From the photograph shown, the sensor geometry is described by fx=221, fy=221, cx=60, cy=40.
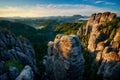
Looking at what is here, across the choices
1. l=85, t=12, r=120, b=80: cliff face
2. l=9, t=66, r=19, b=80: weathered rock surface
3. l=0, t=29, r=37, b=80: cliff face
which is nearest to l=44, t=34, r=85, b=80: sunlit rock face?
l=0, t=29, r=37, b=80: cliff face

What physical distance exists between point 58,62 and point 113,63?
24.2 m

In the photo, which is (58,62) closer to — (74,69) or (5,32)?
(74,69)

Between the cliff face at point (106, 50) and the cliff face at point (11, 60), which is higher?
the cliff face at point (11, 60)

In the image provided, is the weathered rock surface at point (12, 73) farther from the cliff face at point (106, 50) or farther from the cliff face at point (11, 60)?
the cliff face at point (106, 50)

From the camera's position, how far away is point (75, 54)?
64875mm

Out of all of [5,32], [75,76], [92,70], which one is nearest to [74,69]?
[75,76]

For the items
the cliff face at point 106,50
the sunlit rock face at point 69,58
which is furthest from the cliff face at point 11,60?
the cliff face at point 106,50

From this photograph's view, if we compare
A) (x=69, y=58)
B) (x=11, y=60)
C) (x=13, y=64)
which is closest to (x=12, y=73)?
(x=13, y=64)

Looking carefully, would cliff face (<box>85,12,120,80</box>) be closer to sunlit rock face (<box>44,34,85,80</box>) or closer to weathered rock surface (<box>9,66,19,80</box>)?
sunlit rock face (<box>44,34,85,80</box>)

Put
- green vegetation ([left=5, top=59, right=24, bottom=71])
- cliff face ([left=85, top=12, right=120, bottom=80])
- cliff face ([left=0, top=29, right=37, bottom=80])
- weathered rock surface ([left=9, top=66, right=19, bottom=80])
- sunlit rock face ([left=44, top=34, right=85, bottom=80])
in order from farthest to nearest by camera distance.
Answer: cliff face ([left=85, top=12, right=120, bottom=80])
green vegetation ([left=5, top=59, right=24, bottom=71])
sunlit rock face ([left=44, top=34, right=85, bottom=80])
cliff face ([left=0, top=29, right=37, bottom=80])
weathered rock surface ([left=9, top=66, right=19, bottom=80])

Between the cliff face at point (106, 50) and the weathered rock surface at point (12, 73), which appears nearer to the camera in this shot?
the weathered rock surface at point (12, 73)

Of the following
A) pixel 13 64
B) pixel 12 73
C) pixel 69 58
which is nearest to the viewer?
pixel 12 73

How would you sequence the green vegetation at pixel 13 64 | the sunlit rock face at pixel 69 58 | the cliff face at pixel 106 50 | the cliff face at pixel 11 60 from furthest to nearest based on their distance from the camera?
the cliff face at pixel 106 50, the green vegetation at pixel 13 64, the sunlit rock face at pixel 69 58, the cliff face at pixel 11 60

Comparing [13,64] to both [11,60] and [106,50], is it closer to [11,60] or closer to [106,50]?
[11,60]
